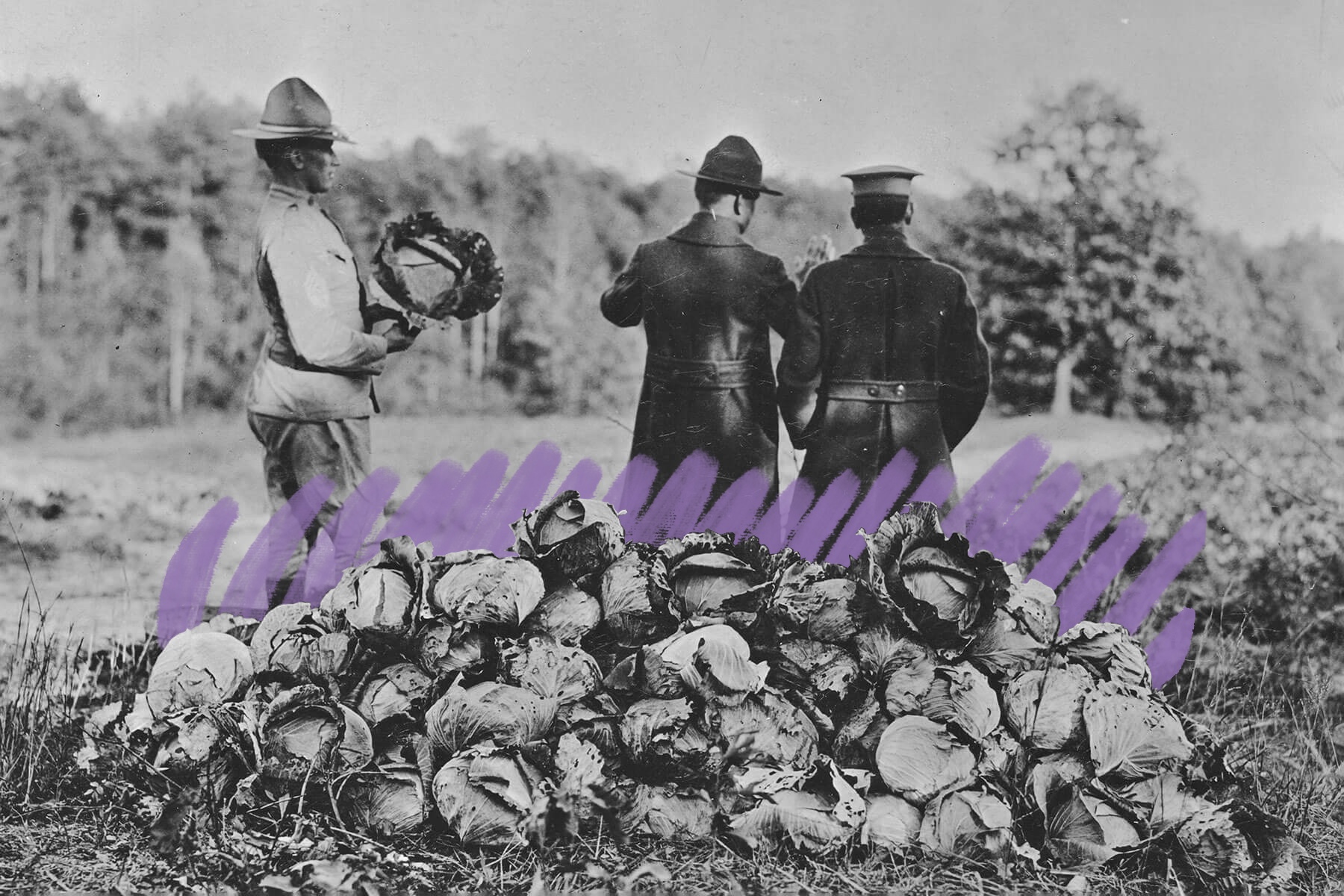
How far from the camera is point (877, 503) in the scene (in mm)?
4133

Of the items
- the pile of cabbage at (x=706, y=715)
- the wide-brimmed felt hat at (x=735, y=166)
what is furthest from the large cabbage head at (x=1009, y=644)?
the wide-brimmed felt hat at (x=735, y=166)

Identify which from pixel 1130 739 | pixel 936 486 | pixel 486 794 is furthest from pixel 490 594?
pixel 936 486

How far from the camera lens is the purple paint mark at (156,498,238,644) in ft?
14.0

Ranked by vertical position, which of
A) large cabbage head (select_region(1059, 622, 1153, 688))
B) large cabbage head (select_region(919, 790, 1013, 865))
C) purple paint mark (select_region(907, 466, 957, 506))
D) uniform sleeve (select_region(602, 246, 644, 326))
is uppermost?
uniform sleeve (select_region(602, 246, 644, 326))

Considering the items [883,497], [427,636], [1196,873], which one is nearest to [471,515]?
[883,497]

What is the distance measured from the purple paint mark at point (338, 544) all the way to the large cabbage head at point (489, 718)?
1.95 meters

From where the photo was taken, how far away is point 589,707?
7.89ft

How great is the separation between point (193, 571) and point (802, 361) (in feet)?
9.04

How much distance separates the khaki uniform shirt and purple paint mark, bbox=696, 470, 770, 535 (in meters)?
1.48

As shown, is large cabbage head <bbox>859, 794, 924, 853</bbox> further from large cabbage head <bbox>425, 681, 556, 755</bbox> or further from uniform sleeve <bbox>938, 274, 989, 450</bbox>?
uniform sleeve <bbox>938, 274, 989, 450</bbox>

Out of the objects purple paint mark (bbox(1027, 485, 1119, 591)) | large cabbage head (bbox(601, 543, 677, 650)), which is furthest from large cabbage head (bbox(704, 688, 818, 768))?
purple paint mark (bbox(1027, 485, 1119, 591))

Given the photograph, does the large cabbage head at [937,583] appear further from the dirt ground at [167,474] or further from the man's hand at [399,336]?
the man's hand at [399,336]

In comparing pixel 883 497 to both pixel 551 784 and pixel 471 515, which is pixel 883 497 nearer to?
pixel 471 515

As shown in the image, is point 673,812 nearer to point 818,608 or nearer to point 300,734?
point 818,608
